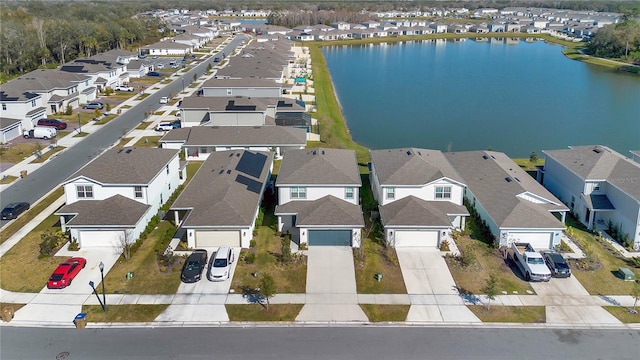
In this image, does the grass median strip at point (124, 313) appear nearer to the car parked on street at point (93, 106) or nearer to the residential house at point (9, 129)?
the residential house at point (9, 129)

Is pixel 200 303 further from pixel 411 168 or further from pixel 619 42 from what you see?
pixel 619 42

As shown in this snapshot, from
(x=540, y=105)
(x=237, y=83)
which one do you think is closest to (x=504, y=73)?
(x=540, y=105)

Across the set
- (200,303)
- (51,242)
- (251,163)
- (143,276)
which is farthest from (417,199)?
(51,242)

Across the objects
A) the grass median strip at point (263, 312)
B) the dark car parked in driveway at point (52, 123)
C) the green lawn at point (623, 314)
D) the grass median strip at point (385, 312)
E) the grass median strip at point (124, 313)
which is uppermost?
the dark car parked in driveway at point (52, 123)

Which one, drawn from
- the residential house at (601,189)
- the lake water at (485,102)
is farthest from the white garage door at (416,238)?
the lake water at (485,102)

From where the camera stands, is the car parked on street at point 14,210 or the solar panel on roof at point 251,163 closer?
the car parked on street at point 14,210

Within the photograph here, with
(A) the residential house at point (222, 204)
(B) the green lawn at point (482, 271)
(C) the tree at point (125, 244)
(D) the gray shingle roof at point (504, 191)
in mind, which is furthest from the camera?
(D) the gray shingle roof at point (504, 191)
